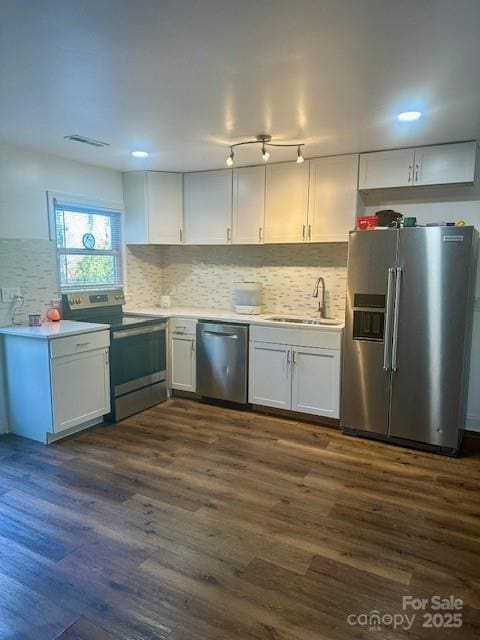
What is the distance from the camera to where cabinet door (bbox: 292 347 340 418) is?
3592mm

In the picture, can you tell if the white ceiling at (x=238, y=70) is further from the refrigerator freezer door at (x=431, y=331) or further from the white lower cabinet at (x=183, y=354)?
the white lower cabinet at (x=183, y=354)

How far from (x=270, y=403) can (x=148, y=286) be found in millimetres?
2039

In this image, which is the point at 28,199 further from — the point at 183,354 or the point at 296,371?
the point at 296,371

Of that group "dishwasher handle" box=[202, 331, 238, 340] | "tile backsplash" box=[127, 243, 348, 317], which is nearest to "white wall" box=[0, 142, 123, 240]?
"tile backsplash" box=[127, 243, 348, 317]

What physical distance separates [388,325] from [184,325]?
1996 millimetres

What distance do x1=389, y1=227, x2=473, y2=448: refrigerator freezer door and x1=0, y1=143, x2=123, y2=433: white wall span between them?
295cm

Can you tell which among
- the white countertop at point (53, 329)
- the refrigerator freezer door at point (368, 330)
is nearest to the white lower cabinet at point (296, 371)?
the refrigerator freezer door at point (368, 330)

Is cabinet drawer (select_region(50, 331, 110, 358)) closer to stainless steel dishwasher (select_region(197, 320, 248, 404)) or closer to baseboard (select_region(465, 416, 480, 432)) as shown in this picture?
stainless steel dishwasher (select_region(197, 320, 248, 404))

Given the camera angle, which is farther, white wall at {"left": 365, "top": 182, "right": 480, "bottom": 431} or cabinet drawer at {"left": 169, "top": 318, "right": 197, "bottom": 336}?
cabinet drawer at {"left": 169, "top": 318, "right": 197, "bottom": 336}

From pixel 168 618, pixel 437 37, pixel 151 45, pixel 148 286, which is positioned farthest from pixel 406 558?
pixel 148 286

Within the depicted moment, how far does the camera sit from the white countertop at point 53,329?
10.4ft

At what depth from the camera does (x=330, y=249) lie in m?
4.12

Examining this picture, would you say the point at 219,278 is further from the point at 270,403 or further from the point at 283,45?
the point at 283,45

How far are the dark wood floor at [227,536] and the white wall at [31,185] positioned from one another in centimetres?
175
